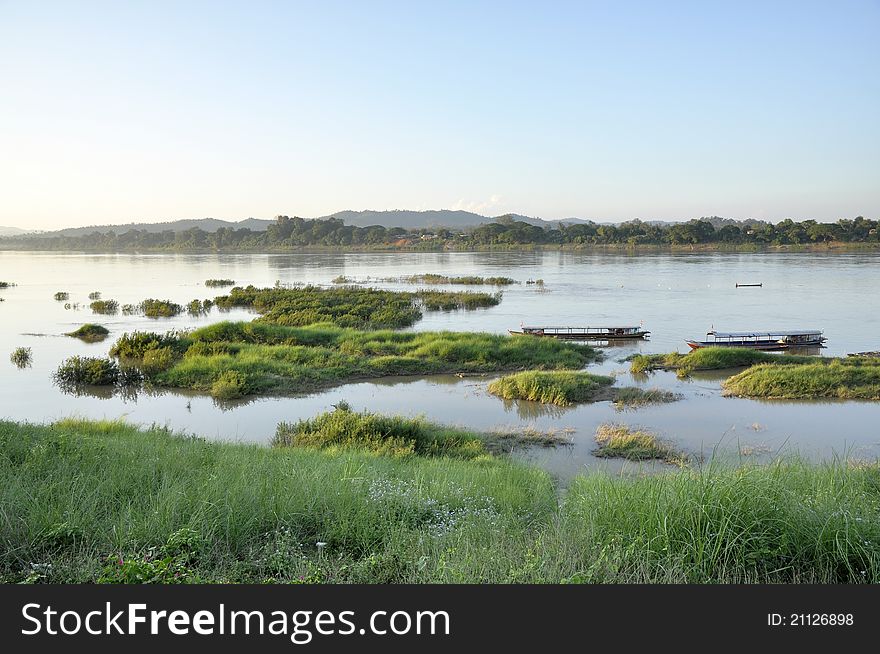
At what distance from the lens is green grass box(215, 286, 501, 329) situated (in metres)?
36.3

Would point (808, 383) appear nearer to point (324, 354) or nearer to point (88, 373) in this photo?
point (324, 354)

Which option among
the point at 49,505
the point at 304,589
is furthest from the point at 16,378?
the point at 304,589

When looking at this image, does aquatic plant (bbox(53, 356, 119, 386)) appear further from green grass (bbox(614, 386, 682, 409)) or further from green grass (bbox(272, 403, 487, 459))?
green grass (bbox(614, 386, 682, 409))

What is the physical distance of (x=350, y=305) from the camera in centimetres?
4047

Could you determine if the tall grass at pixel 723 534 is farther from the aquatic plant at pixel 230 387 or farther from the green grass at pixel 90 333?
the green grass at pixel 90 333

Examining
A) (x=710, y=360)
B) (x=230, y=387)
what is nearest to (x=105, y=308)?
(x=230, y=387)

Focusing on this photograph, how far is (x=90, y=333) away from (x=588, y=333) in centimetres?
2392

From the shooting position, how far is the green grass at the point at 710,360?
24.8 meters

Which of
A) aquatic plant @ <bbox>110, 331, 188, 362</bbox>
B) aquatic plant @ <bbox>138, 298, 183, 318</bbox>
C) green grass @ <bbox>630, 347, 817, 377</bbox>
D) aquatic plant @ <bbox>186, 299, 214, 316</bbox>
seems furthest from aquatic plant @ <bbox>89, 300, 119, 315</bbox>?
green grass @ <bbox>630, 347, 817, 377</bbox>

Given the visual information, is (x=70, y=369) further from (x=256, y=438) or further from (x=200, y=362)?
(x=256, y=438)

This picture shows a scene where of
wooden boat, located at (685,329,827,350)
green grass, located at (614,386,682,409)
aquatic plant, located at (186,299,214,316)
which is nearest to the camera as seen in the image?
green grass, located at (614,386,682,409)

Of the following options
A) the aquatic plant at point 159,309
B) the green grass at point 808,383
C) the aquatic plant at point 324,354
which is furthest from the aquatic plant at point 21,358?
the green grass at point 808,383

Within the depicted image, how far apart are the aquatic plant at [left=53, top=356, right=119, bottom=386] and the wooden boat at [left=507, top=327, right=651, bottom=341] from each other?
17006 millimetres

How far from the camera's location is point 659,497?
5.63 metres
